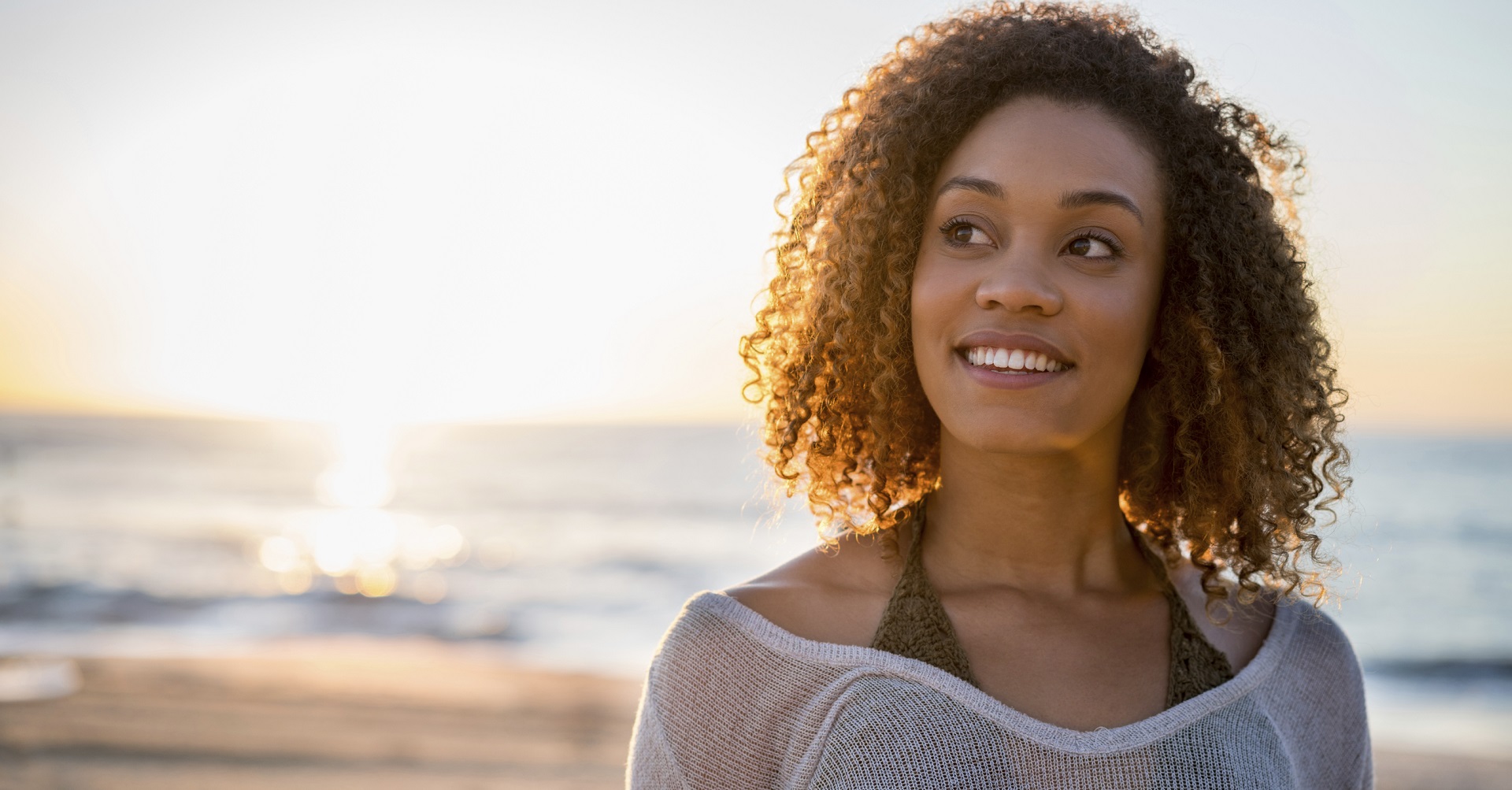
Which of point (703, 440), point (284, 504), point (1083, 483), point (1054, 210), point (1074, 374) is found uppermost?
point (703, 440)

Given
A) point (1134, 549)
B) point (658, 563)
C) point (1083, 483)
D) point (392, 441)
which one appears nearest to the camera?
point (1083, 483)

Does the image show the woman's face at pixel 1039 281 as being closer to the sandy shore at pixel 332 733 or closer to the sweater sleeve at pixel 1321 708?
the sweater sleeve at pixel 1321 708

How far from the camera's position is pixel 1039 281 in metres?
1.90

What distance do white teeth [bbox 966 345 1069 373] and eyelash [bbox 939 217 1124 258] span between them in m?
0.22

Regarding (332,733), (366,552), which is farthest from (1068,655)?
(366,552)

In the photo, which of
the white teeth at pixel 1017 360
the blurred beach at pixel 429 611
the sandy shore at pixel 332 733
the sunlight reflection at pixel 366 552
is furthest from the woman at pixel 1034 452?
the sunlight reflection at pixel 366 552

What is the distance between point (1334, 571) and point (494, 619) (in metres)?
11.9

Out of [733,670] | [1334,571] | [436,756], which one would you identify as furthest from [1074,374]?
[436,756]

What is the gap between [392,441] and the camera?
5009 centimetres

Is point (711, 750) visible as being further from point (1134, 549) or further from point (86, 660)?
point (86, 660)

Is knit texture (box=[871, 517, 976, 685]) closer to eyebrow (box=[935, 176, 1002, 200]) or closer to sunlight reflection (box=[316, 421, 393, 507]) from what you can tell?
eyebrow (box=[935, 176, 1002, 200])

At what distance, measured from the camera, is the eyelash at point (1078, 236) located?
197cm

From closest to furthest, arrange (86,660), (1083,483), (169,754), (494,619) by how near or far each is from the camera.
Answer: (1083,483), (169,754), (86,660), (494,619)

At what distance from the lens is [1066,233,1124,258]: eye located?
77.6 inches
